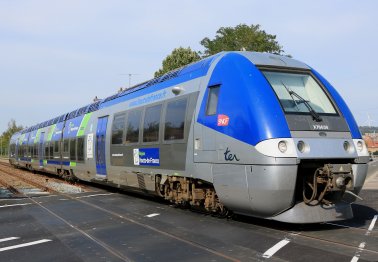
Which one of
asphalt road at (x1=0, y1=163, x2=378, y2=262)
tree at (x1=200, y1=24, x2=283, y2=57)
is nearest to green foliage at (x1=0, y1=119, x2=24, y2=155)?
tree at (x1=200, y1=24, x2=283, y2=57)

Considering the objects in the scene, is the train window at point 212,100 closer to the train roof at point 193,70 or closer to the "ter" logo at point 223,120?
the "ter" logo at point 223,120

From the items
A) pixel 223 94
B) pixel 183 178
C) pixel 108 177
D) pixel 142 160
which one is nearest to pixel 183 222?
pixel 183 178

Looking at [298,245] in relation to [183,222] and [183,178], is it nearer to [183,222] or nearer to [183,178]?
[183,222]

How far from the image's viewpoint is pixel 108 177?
50.4 feet

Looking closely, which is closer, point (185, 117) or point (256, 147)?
point (256, 147)

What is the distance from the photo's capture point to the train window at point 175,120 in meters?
10.2

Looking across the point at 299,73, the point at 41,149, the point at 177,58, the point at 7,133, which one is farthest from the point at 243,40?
the point at 7,133

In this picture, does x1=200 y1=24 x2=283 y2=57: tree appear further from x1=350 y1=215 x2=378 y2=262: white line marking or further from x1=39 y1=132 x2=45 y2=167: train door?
x1=350 y1=215 x2=378 y2=262: white line marking

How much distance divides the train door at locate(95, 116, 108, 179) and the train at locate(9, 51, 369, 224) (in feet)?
12.3

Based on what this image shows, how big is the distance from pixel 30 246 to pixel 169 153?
4.16 meters

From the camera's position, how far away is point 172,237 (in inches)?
301

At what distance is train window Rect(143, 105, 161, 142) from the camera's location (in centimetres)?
1147

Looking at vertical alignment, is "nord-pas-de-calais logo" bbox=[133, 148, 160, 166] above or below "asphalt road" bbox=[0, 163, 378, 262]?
above

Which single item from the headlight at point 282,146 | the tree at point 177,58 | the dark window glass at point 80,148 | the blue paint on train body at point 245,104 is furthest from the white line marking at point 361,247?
the tree at point 177,58
